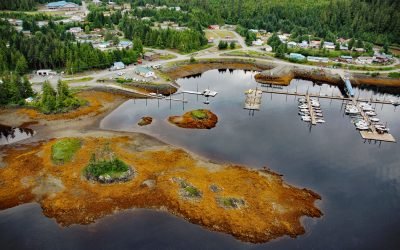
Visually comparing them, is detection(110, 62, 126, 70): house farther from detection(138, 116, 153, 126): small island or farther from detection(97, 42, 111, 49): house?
detection(138, 116, 153, 126): small island

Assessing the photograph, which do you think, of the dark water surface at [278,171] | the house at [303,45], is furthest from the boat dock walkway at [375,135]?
the house at [303,45]

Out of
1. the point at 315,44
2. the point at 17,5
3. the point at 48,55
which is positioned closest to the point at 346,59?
the point at 315,44

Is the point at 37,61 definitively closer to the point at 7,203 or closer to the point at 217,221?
the point at 7,203

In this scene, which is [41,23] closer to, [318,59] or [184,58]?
[184,58]

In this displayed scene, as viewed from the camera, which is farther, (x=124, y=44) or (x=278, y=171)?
(x=124, y=44)

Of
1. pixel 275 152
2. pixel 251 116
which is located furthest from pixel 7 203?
pixel 251 116

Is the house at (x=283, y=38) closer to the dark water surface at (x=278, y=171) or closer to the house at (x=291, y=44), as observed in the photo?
the house at (x=291, y=44)
